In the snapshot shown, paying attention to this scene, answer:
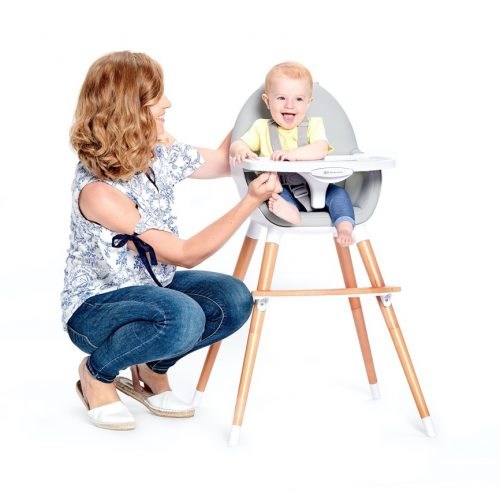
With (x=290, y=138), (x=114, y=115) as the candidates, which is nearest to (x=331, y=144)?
(x=290, y=138)

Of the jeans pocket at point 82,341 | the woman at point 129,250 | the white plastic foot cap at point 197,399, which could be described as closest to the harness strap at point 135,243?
the woman at point 129,250

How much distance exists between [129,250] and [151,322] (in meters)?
0.20

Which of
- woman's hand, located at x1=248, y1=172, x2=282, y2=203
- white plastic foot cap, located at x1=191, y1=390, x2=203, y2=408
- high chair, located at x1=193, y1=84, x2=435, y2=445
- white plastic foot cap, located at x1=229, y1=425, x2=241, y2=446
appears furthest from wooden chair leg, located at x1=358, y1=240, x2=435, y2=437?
white plastic foot cap, located at x1=191, y1=390, x2=203, y2=408

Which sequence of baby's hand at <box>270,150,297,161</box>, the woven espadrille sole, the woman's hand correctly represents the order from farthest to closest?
the woven espadrille sole, baby's hand at <box>270,150,297,161</box>, the woman's hand

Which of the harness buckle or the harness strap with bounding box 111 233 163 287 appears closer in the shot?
the harness strap with bounding box 111 233 163 287

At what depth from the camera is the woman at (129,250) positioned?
8.02 feet

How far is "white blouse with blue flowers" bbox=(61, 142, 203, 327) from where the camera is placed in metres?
2.50

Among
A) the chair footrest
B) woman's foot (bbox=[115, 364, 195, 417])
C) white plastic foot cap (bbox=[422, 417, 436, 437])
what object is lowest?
white plastic foot cap (bbox=[422, 417, 436, 437])

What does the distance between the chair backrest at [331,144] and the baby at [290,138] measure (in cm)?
4

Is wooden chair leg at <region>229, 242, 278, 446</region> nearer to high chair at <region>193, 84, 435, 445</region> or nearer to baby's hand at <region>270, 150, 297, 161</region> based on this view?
high chair at <region>193, 84, 435, 445</region>

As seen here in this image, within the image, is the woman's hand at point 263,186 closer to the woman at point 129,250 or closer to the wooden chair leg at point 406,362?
the woman at point 129,250

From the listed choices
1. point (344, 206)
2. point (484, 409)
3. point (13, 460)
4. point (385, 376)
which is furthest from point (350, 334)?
point (13, 460)

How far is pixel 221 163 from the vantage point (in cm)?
277

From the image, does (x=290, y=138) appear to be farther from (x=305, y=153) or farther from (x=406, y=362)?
(x=406, y=362)
